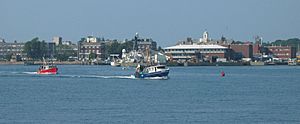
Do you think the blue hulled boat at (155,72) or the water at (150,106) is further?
the blue hulled boat at (155,72)

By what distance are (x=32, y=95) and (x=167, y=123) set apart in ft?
73.6

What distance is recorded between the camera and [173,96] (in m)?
62.1

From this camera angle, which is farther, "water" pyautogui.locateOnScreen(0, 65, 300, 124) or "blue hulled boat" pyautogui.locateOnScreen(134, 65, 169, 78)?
"blue hulled boat" pyautogui.locateOnScreen(134, 65, 169, 78)

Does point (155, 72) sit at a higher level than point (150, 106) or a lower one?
higher

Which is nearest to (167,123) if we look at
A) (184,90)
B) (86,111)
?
(86,111)

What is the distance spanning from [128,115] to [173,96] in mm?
16079

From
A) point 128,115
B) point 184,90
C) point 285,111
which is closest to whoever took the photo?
point 128,115

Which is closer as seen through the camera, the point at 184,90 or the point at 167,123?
the point at 167,123

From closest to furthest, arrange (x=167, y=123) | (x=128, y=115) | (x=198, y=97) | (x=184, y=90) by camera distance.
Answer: (x=167, y=123) → (x=128, y=115) → (x=198, y=97) → (x=184, y=90)

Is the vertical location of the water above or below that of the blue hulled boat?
below

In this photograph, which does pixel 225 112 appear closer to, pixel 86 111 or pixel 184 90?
pixel 86 111

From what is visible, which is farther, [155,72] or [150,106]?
[155,72]

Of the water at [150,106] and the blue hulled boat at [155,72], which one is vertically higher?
the blue hulled boat at [155,72]

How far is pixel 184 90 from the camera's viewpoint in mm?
70938
